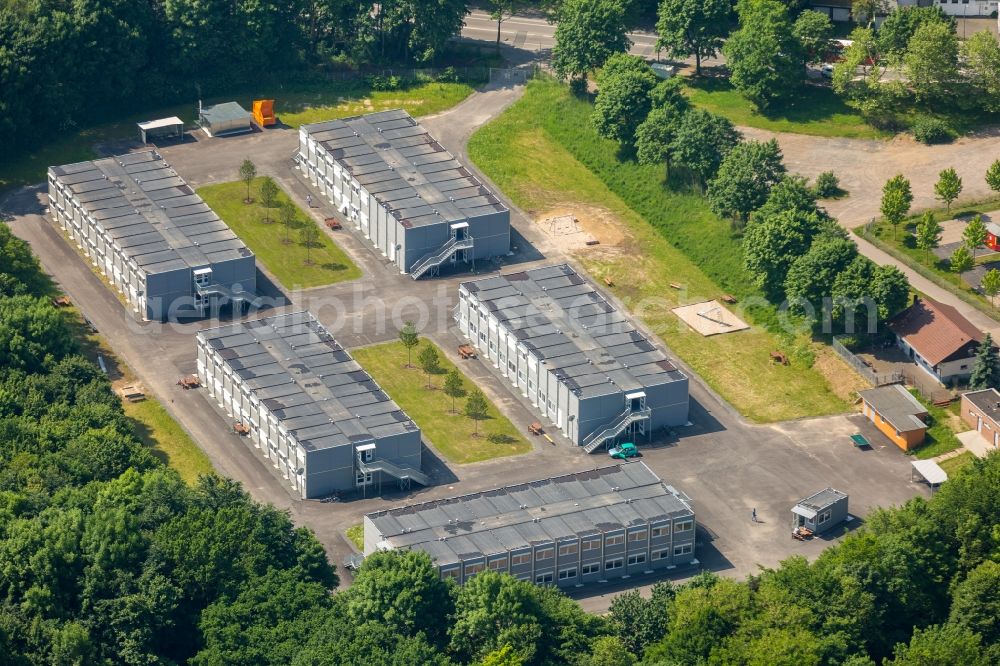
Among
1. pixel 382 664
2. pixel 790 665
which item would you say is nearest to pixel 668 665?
pixel 790 665

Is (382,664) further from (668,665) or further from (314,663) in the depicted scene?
(668,665)

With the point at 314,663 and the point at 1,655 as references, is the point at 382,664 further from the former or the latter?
the point at 1,655

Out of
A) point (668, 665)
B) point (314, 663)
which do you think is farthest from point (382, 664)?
point (668, 665)

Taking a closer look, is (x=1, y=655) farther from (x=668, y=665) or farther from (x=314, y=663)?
(x=668, y=665)

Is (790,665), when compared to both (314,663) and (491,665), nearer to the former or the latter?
(491,665)

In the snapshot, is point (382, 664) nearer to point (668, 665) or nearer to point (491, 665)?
point (491, 665)

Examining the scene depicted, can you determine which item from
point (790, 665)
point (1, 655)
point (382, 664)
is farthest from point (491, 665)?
point (1, 655)
